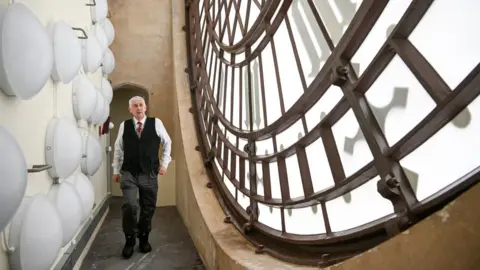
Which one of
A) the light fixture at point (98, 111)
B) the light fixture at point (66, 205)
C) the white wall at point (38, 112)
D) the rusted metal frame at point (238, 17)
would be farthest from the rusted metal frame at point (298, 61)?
the light fixture at point (98, 111)

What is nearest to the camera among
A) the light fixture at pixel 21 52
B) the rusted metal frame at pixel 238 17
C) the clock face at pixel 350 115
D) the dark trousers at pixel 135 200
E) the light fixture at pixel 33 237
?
the clock face at pixel 350 115

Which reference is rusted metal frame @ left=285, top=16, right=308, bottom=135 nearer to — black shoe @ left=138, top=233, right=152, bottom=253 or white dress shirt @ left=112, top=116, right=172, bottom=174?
white dress shirt @ left=112, top=116, right=172, bottom=174

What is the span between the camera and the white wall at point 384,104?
0.87 meters

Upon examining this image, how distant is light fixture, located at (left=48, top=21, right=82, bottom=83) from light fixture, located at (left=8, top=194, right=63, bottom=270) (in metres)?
0.66

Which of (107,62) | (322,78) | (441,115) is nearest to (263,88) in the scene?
(322,78)

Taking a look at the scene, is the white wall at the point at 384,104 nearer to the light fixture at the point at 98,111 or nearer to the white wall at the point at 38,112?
the white wall at the point at 38,112

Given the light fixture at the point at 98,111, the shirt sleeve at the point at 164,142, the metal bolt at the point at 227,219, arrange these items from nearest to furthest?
the metal bolt at the point at 227,219
the light fixture at the point at 98,111
the shirt sleeve at the point at 164,142

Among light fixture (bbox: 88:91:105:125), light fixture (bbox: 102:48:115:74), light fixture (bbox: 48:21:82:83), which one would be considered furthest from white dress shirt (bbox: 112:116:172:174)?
light fixture (bbox: 48:21:82:83)

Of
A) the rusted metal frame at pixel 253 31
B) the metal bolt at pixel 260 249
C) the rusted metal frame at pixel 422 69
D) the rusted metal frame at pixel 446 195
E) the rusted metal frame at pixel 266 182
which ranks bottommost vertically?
the metal bolt at pixel 260 249

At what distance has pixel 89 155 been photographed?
9.07 feet

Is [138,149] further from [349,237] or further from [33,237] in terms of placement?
[349,237]

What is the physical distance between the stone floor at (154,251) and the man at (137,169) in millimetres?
143

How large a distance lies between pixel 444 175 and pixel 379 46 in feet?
1.23

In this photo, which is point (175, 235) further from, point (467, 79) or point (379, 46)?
point (467, 79)
